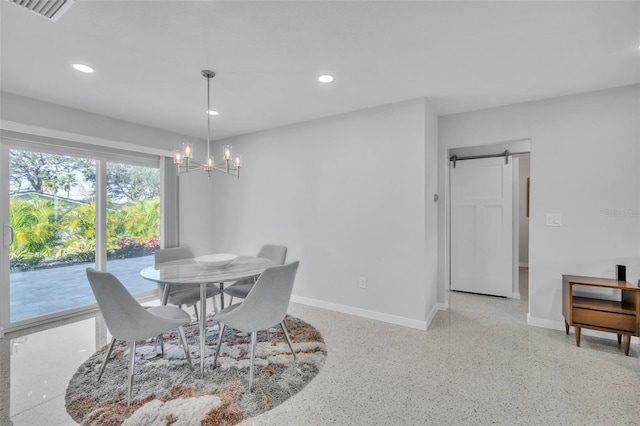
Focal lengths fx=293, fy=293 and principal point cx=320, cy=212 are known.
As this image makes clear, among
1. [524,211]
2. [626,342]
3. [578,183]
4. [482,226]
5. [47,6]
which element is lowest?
[626,342]

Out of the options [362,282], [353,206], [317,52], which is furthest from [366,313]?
[317,52]

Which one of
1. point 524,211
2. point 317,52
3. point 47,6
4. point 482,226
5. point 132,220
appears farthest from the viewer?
point 524,211

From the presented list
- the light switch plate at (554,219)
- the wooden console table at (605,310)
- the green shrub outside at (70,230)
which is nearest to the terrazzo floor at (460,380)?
the wooden console table at (605,310)

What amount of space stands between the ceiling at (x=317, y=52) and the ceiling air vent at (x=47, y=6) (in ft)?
0.36

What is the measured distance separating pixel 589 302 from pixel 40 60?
504cm

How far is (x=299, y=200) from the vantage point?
392 centimetres

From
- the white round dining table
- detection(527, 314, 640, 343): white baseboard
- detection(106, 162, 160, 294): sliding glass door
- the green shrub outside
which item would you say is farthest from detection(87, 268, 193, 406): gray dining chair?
detection(527, 314, 640, 343): white baseboard

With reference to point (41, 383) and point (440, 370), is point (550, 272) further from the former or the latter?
point (41, 383)

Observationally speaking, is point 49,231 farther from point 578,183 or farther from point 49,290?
point 578,183

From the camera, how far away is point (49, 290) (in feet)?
10.8

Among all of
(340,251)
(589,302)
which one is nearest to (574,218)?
(589,302)

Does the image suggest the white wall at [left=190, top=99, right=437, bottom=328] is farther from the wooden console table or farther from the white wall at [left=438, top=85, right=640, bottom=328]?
the wooden console table

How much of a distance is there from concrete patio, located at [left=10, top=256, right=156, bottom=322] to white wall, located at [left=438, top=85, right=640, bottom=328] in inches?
199

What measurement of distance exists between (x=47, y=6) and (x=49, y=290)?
3.04 meters
